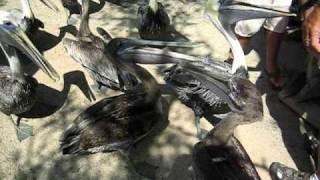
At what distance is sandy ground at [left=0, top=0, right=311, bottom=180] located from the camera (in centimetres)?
410

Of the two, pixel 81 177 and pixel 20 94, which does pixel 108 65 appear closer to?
pixel 20 94

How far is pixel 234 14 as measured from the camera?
4145 millimetres

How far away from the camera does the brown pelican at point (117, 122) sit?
4.03 meters

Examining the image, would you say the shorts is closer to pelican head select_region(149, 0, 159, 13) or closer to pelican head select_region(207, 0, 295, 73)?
pelican head select_region(207, 0, 295, 73)

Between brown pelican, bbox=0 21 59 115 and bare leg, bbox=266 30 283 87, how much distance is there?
2.09 metres

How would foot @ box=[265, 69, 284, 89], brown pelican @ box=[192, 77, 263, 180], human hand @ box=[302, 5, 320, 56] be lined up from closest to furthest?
1. human hand @ box=[302, 5, 320, 56]
2. brown pelican @ box=[192, 77, 263, 180]
3. foot @ box=[265, 69, 284, 89]

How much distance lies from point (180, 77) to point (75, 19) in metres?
2.00

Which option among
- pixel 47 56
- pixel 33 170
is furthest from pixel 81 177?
pixel 47 56

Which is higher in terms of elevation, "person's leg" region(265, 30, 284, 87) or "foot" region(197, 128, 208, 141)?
"person's leg" region(265, 30, 284, 87)

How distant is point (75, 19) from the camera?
583 cm

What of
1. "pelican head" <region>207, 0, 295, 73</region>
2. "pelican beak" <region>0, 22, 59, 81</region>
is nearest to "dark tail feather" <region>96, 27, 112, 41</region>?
"pelican beak" <region>0, 22, 59, 81</region>

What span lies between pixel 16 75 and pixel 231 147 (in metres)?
1.99

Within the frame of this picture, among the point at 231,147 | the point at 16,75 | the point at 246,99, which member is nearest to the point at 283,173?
the point at 231,147

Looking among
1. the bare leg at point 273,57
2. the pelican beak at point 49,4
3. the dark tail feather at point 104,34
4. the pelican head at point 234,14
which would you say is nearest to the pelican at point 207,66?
the pelican head at point 234,14
